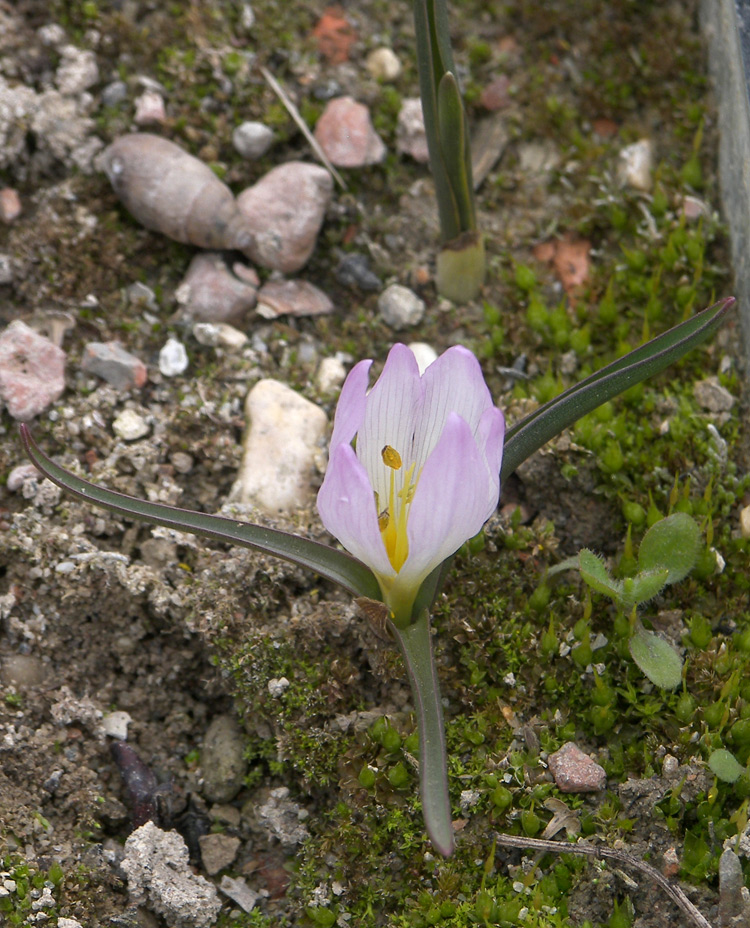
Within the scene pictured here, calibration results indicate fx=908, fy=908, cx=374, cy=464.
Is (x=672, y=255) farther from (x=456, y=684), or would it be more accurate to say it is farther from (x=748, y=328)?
(x=456, y=684)

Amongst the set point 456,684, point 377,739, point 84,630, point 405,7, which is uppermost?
point 405,7

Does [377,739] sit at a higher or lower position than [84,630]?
lower

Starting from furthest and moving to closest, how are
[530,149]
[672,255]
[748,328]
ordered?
[530,149], [672,255], [748,328]

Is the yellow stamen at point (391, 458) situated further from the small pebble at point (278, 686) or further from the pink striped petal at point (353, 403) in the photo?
the small pebble at point (278, 686)

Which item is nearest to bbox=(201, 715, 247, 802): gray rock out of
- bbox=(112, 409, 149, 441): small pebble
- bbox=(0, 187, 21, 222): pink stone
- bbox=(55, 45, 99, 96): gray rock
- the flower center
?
the flower center

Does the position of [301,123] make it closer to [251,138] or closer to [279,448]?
[251,138]

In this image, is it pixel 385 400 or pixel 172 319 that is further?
pixel 172 319

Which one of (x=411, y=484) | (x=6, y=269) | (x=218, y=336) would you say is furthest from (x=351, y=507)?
(x=6, y=269)

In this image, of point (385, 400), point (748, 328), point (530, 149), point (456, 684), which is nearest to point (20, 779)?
point (456, 684)

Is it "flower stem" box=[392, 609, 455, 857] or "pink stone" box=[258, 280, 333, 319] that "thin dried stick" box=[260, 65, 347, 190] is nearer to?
"pink stone" box=[258, 280, 333, 319]
